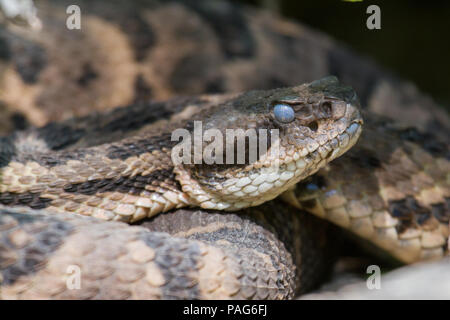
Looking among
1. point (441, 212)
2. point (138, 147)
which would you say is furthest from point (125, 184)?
point (441, 212)

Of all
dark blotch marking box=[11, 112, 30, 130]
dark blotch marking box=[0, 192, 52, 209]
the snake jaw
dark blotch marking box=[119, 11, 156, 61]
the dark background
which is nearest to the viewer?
dark blotch marking box=[0, 192, 52, 209]

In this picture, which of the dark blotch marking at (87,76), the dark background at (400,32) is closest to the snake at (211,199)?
the dark blotch marking at (87,76)

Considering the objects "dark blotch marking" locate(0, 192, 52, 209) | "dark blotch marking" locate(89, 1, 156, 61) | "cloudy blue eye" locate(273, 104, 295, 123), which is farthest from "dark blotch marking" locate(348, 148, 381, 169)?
"dark blotch marking" locate(89, 1, 156, 61)

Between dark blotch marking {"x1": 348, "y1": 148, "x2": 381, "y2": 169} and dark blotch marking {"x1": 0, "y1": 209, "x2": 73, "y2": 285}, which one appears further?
dark blotch marking {"x1": 348, "y1": 148, "x2": 381, "y2": 169}

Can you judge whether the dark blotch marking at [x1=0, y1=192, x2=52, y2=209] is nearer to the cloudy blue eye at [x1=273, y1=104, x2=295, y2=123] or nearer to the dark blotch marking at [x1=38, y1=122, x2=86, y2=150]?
the dark blotch marking at [x1=38, y1=122, x2=86, y2=150]

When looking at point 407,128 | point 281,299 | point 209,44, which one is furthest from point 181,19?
point 281,299
